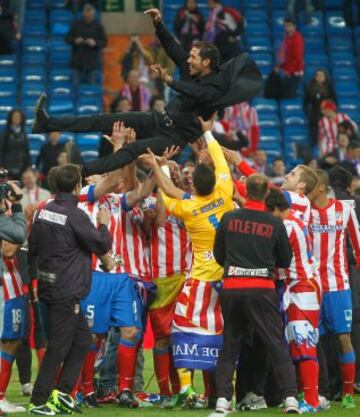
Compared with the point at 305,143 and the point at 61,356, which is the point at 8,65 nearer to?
the point at 305,143

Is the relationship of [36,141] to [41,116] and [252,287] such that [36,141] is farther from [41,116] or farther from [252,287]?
[252,287]

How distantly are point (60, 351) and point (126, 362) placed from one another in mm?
1281

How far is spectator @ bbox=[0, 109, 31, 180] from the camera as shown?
20.0 meters

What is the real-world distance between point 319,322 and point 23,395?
302 centimetres

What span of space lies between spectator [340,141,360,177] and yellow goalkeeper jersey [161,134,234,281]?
7173mm

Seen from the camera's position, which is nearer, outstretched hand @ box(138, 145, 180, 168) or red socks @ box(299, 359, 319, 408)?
red socks @ box(299, 359, 319, 408)

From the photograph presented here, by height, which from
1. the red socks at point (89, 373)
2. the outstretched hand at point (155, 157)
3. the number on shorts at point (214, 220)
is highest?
the outstretched hand at point (155, 157)

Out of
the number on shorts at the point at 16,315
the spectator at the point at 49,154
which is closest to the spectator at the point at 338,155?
the spectator at the point at 49,154

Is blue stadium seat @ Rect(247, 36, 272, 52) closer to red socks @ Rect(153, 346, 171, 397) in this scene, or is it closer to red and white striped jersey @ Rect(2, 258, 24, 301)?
red socks @ Rect(153, 346, 171, 397)

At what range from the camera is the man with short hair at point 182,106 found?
36.4 ft

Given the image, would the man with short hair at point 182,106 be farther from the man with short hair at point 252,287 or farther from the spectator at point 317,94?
the spectator at point 317,94

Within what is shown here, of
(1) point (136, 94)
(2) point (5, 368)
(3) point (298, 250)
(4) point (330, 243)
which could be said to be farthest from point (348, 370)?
(1) point (136, 94)

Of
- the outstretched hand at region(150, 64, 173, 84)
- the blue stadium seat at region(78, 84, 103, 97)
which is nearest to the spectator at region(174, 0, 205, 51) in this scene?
the blue stadium seat at region(78, 84, 103, 97)

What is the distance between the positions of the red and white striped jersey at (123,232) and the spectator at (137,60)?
10.9m
